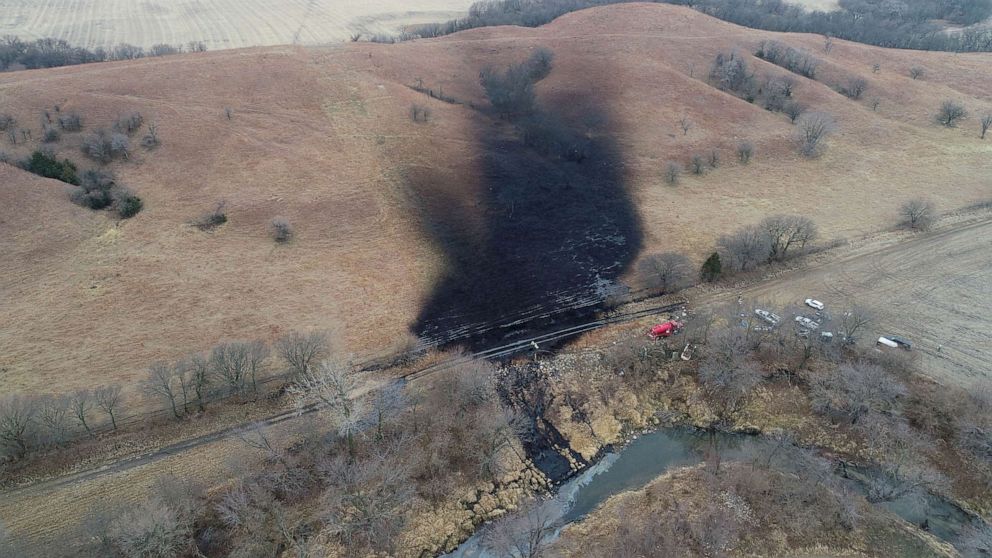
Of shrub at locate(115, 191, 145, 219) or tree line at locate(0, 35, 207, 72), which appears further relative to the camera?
tree line at locate(0, 35, 207, 72)

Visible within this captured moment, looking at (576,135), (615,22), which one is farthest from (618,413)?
(615,22)

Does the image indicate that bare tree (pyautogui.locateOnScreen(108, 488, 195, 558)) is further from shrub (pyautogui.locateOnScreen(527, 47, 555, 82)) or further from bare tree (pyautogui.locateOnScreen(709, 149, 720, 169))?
shrub (pyautogui.locateOnScreen(527, 47, 555, 82))

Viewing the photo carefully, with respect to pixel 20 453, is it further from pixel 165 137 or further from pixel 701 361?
pixel 701 361

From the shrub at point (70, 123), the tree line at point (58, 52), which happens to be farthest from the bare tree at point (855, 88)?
the tree line at point (58, 52)

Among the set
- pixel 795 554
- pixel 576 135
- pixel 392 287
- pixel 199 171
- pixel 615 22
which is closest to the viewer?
pixel 795 554

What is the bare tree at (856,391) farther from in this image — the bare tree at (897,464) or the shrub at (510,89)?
the shrub at (510,89)

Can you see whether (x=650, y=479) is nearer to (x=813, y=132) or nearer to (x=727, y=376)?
(x=727, y=376)

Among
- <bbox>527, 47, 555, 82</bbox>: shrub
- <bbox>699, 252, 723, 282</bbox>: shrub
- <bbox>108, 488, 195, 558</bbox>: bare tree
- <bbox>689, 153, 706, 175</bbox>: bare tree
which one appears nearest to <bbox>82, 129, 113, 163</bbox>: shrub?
<bbox>108, 488, 195, 558</bbox>: bare tree
